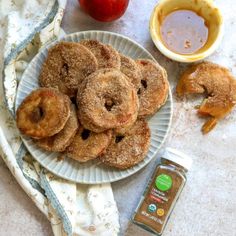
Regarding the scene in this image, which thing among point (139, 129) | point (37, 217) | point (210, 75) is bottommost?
point (37, 217)

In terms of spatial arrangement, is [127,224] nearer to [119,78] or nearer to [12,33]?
[119,78]

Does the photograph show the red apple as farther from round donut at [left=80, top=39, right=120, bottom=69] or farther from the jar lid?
the jar lid

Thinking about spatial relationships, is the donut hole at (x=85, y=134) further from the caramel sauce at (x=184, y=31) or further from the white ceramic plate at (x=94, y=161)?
the caramel sauce at (x=184, y=31)

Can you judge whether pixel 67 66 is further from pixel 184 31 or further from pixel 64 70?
pixel 184 31

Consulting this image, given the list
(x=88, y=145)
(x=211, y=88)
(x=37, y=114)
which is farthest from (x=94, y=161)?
(x=211, y=88)

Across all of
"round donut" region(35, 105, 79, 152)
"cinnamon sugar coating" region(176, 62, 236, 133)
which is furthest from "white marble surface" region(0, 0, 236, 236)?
"round donut" region(35, 105, 79, 152)

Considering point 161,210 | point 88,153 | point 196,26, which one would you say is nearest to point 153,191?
point 161,210
